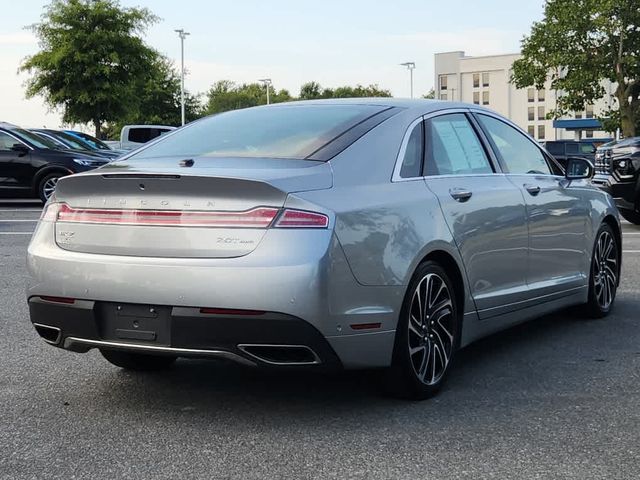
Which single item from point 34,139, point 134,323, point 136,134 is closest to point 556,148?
point 136,134

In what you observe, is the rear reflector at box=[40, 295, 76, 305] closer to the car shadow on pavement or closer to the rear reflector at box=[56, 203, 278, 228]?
the rear reflector at box=[56, 203, 278, 228]

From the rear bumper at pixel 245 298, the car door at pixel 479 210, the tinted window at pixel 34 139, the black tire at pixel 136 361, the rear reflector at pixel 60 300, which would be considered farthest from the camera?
the tinted window at pixel 34 139

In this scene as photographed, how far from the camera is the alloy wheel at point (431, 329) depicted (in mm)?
4691

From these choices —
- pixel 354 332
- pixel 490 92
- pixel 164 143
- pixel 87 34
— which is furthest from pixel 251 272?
pixel 490 92

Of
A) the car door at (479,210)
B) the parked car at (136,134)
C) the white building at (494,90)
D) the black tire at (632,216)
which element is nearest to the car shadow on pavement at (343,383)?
the car door at (479,210)

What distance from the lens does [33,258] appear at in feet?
15.0

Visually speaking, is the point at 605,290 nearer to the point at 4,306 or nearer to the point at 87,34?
the point at 4,306

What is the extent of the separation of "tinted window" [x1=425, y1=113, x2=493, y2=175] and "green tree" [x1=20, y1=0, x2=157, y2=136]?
36383 millimetres

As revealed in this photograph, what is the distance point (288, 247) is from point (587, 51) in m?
49.3

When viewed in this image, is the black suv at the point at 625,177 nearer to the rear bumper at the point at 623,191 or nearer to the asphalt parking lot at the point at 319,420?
the rear bumper at the point at 623,191

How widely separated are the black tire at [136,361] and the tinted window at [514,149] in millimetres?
2346

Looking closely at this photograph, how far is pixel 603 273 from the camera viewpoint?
7.11m

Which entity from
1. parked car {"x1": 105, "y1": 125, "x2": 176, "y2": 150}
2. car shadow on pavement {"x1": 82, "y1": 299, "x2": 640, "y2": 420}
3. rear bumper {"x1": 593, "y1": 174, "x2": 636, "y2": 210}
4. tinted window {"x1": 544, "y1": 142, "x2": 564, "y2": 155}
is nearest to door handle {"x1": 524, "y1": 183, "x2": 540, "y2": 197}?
car shadow on pavement {"x1": 82, "y1": 299, "x2": 640, "y2": 420}

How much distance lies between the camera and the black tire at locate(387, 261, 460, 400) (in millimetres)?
4562
